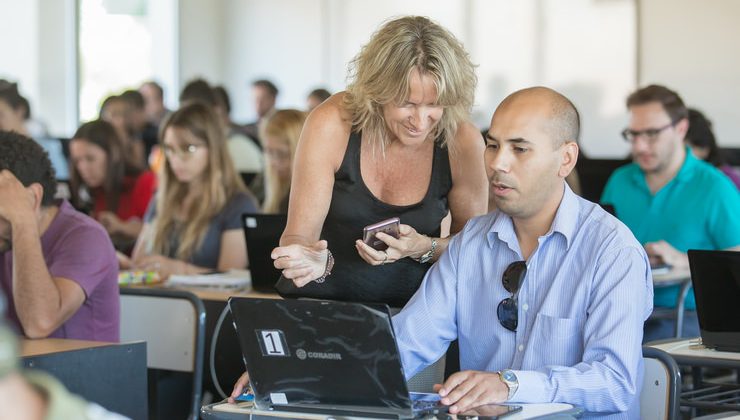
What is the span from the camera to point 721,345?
2902 mm

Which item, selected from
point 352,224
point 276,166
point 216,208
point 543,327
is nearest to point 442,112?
point 352,224

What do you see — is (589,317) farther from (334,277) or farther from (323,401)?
(334,277)

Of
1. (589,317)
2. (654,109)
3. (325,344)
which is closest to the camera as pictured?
(325,344)

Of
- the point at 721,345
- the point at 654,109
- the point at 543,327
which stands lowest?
the point at 721,345

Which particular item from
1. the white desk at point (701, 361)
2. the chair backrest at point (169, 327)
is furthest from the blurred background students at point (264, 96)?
the white desk at point (701, 361)

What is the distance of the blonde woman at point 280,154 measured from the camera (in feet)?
17.0

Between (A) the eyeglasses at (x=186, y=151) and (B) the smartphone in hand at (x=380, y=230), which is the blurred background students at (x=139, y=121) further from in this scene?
(B) the smartphone in hand at (x=380, y=230)

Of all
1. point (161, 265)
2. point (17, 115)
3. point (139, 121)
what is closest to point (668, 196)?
point (161, 265)

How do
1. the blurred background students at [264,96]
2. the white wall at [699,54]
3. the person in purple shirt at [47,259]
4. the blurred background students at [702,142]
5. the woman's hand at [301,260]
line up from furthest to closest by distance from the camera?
1. the blurred background students at [264,96]
2. the white wall at [699,54]
3. the blurred background students at [702,142]
4. the person in purple shirt at [47,259]
5. the woman's hand at [301,260]

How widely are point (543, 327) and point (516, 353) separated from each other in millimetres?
94

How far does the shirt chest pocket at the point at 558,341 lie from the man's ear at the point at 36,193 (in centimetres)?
156

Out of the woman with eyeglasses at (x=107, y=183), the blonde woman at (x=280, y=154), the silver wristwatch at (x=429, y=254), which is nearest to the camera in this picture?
the silver wristwatch at (x=429, y=254)

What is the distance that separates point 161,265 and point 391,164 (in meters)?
2.02

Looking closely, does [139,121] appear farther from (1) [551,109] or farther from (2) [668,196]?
(1) [551,109]
